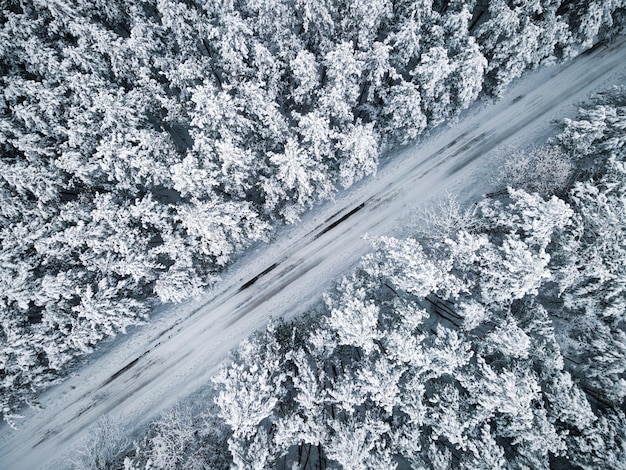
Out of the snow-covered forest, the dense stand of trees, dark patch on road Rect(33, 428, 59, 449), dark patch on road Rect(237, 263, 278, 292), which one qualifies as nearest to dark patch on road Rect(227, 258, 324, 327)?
dark patch on road Rect(237, 263, 278, 292)

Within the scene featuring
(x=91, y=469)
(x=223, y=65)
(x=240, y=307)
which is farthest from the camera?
(x=240, y=307)

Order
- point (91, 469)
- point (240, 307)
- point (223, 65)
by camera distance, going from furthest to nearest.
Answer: point (240, 307) < point (91, 469) < point (223, 65)

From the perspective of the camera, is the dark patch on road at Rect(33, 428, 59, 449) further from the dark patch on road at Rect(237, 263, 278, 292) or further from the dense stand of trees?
the dark patch on road at Rect(237, 263, 278, 292)

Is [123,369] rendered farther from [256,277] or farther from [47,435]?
[256,277]

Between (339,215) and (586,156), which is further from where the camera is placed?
(339,215)

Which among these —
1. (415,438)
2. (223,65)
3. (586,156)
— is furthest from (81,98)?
(586,156)

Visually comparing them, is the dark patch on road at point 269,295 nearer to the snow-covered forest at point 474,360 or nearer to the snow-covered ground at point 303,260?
the snow-covered ground at point 303,260

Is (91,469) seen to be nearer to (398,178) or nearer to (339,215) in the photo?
(339,215)
